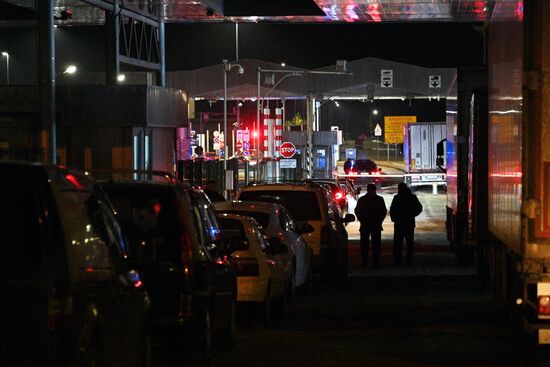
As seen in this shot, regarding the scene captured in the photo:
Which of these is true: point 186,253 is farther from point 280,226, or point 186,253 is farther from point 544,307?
point 280,226

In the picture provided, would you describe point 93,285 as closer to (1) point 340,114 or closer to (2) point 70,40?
(2) point 70,40

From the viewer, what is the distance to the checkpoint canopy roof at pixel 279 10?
36.4 metres

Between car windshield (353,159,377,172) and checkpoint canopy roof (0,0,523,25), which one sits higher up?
checkpoint canopy roof (0,0,523,25)

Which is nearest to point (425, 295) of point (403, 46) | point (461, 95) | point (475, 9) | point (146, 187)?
point (461, 95)

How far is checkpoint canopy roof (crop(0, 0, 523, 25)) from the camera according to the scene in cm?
3644

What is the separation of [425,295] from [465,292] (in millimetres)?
718

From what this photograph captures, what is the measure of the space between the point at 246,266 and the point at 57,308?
24.7ft

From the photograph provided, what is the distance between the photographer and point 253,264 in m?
13.9

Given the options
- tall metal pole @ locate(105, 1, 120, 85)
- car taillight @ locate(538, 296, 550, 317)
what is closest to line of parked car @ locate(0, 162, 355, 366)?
car taillight @ locate(538, 296, 550, 317)

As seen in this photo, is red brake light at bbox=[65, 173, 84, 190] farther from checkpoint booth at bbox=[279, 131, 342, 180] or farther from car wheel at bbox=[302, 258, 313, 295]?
checkpoint booth at bbox=[279, 131, 342, 180]

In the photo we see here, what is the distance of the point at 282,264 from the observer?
15.3m

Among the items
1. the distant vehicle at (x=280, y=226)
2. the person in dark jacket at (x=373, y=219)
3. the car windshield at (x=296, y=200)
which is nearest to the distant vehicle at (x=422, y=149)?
the person in dark jacket at (x=373, y=219)

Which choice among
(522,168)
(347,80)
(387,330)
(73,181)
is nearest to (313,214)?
(387,330)

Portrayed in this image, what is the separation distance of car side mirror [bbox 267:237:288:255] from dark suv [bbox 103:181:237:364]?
3.63 m
